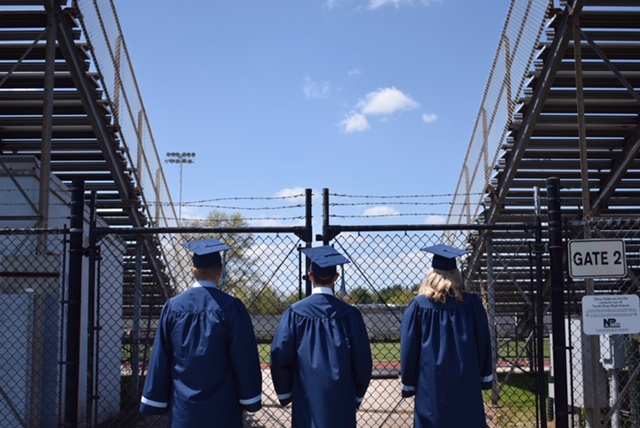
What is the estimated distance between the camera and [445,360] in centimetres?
430

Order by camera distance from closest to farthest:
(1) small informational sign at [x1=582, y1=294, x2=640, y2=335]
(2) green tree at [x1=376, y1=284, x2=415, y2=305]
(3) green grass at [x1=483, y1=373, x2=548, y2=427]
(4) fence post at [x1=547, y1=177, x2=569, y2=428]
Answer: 1. (4) fence post at [x1=547, y1=177, x2=569, y2=428]
2. (1) small informational sign at [x1=582, y1=294, x2=640, y2=335]
3. (2) green tree at [x1=376, y1=284, x2=415, y2=305]
4. (3) green grass at [x1=483, y1=373, x2=548, y2=427]

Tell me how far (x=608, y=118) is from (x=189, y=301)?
8.19 m

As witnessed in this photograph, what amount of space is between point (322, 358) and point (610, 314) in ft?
7.84

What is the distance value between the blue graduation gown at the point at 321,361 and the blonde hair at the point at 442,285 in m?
0.50

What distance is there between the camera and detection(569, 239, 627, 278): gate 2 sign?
5062 millimetres

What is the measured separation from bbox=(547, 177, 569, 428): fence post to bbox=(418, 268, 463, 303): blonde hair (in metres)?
0.98

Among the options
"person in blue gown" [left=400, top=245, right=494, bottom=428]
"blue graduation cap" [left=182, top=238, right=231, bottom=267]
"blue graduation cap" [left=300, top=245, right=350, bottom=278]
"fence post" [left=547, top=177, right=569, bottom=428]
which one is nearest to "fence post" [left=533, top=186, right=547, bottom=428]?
"fence post" [left=547, top=177, right=569, bottom=428]

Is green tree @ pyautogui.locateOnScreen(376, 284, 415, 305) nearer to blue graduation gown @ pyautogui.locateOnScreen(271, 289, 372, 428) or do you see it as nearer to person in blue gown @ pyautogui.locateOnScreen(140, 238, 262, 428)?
blue graduation gown @ pyautogui.locateOnScreen(271, 289, 372, 428)

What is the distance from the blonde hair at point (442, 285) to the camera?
4402 millimetres

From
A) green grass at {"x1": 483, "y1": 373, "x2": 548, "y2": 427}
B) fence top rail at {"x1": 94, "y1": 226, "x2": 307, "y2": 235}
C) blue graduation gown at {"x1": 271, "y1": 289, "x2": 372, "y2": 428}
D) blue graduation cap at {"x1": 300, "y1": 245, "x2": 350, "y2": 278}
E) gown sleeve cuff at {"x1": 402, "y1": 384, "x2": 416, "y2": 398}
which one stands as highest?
fence top rail at {"x1": 94, "y1": 226, "x2": 307, "y2": 235}

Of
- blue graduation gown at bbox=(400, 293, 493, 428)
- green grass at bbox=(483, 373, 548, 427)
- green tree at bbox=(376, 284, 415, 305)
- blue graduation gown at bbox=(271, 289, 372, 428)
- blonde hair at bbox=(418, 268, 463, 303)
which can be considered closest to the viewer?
blue graduation gown at bbox=(271, 289, 372, 428)

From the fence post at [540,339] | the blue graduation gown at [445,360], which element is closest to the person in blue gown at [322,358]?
the blue graduation gown at [445,360]

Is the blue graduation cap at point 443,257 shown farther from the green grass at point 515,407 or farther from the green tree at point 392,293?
the green grass at point 515,407

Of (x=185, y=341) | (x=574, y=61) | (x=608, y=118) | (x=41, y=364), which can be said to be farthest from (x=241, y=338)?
(x=608, y=118)
